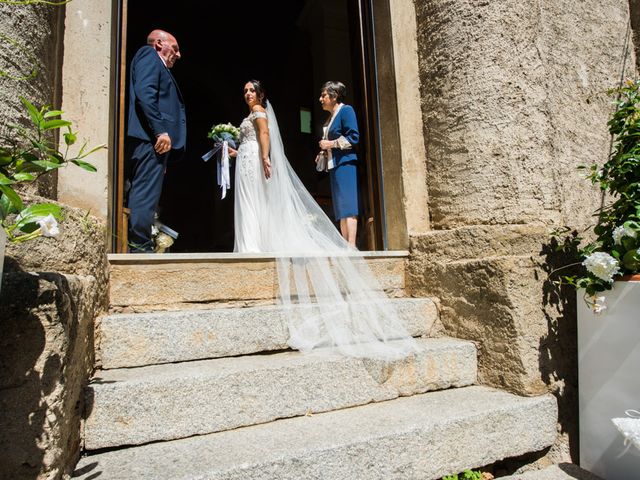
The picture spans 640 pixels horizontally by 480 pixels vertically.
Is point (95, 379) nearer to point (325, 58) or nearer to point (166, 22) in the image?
point (325, 58)

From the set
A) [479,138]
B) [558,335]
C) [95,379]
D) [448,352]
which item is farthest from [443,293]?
[95,379]

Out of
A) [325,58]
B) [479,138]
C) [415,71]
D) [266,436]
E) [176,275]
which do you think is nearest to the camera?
[266,436]

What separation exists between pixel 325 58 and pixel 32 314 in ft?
24.6

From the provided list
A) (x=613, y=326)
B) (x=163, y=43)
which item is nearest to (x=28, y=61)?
(x=163, y=43)

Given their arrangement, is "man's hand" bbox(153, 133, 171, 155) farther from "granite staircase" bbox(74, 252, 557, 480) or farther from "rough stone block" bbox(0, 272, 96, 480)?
"rough stone block" bbox(0, 272, 96, 480)

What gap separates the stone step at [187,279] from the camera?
2.64 meters

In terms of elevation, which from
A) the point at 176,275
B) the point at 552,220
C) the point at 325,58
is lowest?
the point at 176,275

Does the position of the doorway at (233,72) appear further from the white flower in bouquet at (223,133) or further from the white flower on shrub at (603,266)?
the white flower on shrub at (603,266)

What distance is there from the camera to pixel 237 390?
2.00m

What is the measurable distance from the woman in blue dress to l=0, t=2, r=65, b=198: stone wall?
2.52 meters

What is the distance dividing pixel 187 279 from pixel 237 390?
1.01 meters

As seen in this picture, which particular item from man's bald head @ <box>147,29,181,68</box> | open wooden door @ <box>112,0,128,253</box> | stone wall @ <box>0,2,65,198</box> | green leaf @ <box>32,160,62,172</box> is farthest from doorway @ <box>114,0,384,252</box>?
green leaf @ <box>32,160,62,172</box>

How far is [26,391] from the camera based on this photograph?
1.44 m

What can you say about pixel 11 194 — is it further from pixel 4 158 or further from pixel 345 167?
pixel 345 167
